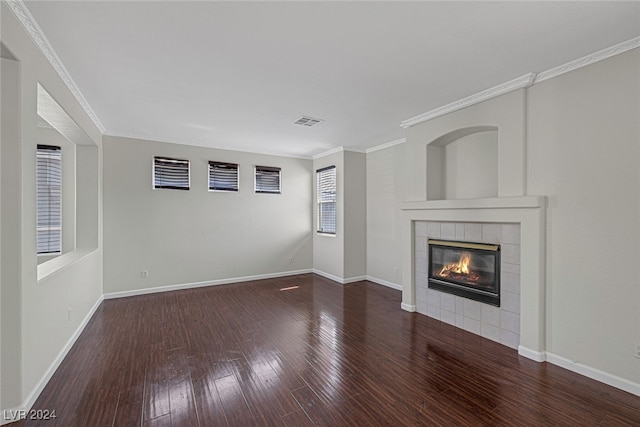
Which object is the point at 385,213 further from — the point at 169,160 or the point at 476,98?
the point at 169,160

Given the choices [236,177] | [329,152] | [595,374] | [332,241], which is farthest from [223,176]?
[595,374]

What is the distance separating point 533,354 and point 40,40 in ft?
16.8

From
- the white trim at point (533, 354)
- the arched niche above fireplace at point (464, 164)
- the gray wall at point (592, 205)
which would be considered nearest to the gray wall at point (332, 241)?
the arched niche above fireplace at point (464, 164)

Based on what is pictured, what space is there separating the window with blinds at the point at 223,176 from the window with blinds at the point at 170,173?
0.45m

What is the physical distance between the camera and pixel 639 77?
7.48 feet

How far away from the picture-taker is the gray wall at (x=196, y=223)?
15.9ft

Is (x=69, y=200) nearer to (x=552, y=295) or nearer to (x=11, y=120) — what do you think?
(x=11, y=120)

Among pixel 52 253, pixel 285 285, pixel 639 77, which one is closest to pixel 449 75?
pixel 639 77

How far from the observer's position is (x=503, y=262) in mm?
3148

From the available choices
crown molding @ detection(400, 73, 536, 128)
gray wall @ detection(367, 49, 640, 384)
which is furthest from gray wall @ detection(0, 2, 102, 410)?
gray wall @ detection(367, 49, 640, 384)

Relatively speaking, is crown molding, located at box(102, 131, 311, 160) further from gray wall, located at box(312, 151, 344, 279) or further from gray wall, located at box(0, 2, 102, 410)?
gray wall, located at box(0, 2, 102, 410)

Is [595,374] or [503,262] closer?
[595,374]

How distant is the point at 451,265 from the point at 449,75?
2.28 meters

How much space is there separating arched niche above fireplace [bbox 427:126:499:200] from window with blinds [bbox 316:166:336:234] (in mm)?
2459
